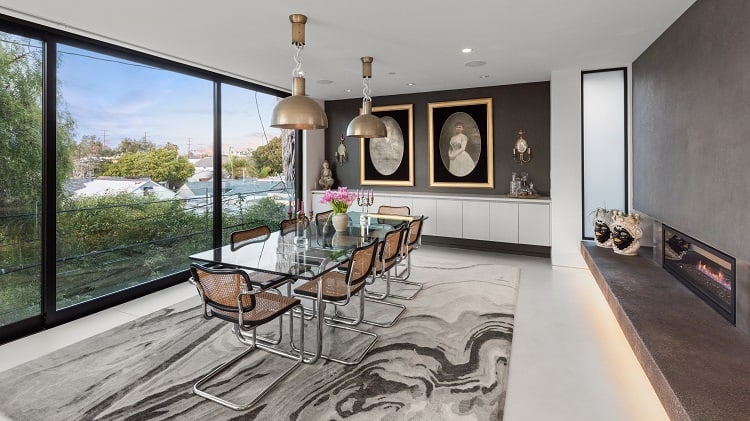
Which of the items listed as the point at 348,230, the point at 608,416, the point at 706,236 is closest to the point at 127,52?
the point at 348,230

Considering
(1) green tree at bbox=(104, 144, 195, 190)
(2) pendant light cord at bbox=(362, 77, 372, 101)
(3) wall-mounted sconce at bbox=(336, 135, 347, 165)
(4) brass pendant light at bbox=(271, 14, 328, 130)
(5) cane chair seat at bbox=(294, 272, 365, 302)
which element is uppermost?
(2) pendant light cord at bbox=(362, 77, 372, 101)

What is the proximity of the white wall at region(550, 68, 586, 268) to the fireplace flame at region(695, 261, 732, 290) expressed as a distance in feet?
6.65

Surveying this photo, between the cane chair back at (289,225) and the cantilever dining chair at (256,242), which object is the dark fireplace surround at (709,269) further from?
the cane chair back at (289,225)

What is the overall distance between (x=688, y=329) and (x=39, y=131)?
5.16m

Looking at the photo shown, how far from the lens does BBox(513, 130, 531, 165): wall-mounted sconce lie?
5.75 metres

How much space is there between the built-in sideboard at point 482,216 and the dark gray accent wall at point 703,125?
167 centimetres

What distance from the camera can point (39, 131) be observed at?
10.7 feet

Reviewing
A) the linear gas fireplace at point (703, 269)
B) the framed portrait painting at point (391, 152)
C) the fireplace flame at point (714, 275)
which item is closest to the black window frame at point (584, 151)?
the linear gas fireplace at point (703, 269)

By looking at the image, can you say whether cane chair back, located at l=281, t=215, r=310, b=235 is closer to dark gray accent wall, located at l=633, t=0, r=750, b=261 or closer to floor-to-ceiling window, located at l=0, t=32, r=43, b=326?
floor-to-ceiling window, located at l=0, t=32, r=43, b=326

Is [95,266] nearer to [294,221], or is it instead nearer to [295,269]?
[294,221]

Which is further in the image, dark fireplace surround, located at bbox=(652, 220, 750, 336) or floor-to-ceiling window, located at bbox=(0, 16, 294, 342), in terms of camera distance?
floor-to-ceiling window, located at bbox=(0, 16, 294, 342)

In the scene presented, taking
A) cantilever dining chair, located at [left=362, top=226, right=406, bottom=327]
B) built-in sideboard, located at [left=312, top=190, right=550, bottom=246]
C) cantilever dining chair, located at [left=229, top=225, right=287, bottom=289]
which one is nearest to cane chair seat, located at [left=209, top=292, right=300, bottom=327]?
cantilever dining chair, located at [left=229, top=225, right=287, bottom=289]

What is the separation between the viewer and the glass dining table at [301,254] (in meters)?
2.51

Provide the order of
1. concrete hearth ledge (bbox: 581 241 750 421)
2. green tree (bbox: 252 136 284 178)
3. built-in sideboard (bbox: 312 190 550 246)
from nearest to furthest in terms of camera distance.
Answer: concrete hearth ledge (bbox: 581 241 750 421), built-in sideboard (bbox: 312 190 550 246), green tree (bbox: 252 136 284 178)
